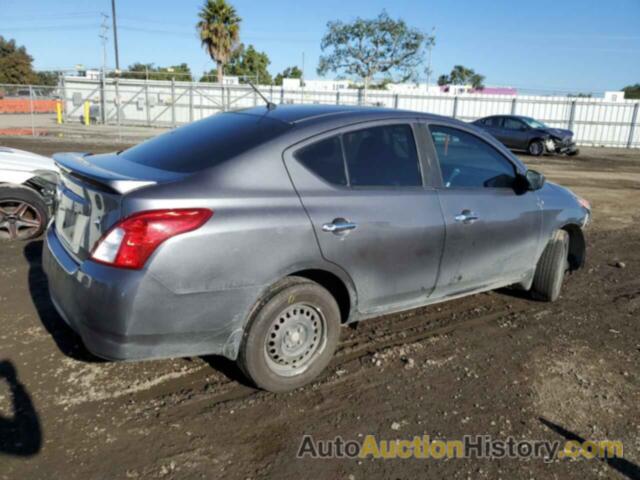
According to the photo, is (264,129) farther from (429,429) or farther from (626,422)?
(626,422)

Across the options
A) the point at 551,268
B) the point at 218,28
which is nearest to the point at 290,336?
the point at 551,268

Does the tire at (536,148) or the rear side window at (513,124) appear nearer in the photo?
the tire at (536,148)

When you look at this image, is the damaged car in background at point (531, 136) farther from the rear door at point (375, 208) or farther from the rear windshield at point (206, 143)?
the rear windshield at point (206, 143)

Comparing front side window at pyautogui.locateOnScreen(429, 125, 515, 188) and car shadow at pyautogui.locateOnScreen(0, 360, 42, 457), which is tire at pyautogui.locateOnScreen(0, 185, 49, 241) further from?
front side window at pyautogui.locateOnScreen(429, 125, 515, 188)

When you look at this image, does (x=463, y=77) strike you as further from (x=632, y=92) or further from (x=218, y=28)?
(x=218, y=28)

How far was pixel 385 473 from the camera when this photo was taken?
257 cm

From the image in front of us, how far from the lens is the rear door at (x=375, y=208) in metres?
3.13

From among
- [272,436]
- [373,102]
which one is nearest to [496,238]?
[272,436]

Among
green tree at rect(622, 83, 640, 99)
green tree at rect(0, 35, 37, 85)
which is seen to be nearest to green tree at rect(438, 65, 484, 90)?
green tree at rect(622, 83, 640, 99)

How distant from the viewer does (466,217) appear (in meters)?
3.79

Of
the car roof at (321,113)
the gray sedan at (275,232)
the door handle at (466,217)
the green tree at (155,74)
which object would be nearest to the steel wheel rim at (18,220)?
the gray sedan at (275,232)

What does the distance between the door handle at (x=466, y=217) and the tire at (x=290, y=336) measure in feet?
3.85

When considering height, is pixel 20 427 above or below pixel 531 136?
below

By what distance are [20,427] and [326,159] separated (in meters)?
2.30
